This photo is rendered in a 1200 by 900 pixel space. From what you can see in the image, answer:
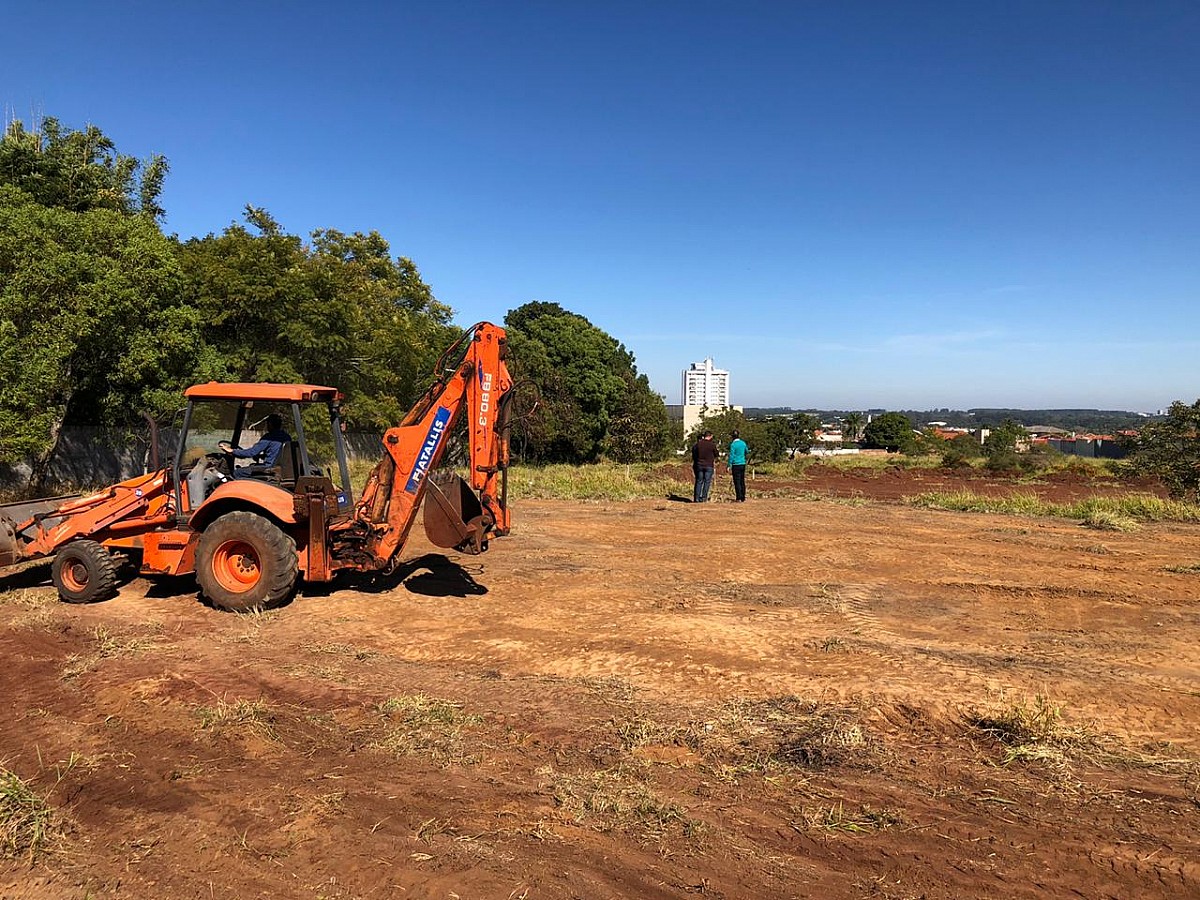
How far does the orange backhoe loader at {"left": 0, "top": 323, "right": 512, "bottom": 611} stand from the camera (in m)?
7.77

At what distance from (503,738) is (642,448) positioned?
35.8m

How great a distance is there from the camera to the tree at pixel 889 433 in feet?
209

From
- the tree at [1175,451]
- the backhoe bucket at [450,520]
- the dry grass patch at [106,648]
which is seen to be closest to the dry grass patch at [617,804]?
the backhoe bucket at [450,520]

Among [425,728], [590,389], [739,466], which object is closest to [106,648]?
[425,728]

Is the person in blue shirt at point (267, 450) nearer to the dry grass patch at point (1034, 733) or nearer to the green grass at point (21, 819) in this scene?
the green grass at point (21, 819)

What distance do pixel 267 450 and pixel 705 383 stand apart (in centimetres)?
18736

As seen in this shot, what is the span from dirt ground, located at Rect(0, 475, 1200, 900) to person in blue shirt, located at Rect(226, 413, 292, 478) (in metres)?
1.57

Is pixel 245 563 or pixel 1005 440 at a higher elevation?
pixel 1005 440

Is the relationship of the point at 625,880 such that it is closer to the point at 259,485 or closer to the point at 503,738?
the point at 503,738

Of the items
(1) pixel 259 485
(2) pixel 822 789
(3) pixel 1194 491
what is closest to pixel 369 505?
(1) pixel 259 485

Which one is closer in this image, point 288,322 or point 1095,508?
point 1095,508

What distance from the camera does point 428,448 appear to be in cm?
815

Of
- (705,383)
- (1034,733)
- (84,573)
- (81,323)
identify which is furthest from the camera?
(705,383)

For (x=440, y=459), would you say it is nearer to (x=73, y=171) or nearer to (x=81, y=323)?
(x=81, y=323)
